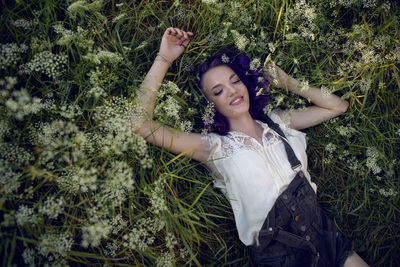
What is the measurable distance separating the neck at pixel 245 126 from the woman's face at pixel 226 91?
4.2 inches

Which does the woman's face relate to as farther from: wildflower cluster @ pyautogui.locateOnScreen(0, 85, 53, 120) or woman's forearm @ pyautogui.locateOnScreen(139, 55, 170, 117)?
wildflower cluster @ pyautogui.locateOnScreen(0, 85, 53, 120)

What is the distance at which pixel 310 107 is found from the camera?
8.97 feet

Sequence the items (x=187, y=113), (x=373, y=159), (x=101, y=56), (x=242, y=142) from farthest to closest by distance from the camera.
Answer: (x=373, y=159)
(x=187, y=113)
(x=242, y=142)
(x=101, y=56)

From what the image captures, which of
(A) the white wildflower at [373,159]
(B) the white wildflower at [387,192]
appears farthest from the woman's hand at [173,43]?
(B) the white wildflower at [387,192]

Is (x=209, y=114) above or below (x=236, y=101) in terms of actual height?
below

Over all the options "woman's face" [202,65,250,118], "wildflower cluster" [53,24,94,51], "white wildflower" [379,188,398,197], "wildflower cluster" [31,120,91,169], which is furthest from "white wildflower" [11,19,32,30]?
"white wildflower" [379,188,398,197]

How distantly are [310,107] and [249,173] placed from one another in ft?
3.48

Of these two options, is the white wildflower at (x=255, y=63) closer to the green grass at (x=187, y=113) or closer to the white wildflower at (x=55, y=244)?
the green grass at (x=187, y=113)

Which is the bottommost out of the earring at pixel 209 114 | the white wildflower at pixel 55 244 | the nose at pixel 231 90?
the white wildflower at pixel 55 244

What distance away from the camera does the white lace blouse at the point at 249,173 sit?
7.68ft

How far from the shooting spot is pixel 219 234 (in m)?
2.67

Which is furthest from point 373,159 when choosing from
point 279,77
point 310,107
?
point 279,77

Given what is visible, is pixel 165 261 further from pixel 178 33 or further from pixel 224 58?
pixel 178 33

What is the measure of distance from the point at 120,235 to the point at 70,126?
3.67 feet
